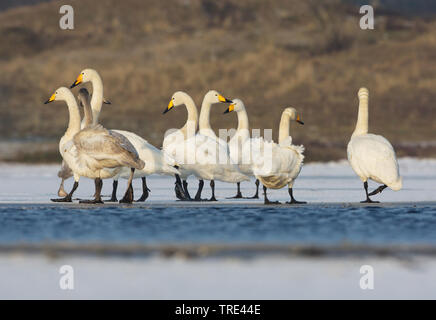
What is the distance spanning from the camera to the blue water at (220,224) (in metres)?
10.6

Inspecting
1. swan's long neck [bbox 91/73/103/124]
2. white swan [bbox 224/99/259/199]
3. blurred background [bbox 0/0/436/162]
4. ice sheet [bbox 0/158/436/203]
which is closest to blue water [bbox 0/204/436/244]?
ice sheet [bbox 0/158/436/203]

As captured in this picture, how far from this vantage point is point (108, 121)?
36.5 m

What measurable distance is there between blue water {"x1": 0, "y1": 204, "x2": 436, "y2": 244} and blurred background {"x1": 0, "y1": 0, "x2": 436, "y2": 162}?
755 inches

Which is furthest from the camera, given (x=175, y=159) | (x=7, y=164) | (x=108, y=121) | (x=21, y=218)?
(x=108, y=121)

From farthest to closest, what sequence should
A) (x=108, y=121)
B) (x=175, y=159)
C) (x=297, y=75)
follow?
1. (x=297, y=75)
2. (x=108, y=121)
3. (x=175, y=159)

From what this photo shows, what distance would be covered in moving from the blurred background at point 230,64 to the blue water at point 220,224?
19165 millimetres

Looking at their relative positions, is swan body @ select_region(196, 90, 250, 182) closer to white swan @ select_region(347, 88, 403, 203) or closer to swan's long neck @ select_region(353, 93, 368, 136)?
white swan @ select_region(347, 88, 403, 203)

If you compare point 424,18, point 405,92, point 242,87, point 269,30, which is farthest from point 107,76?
point 424,18

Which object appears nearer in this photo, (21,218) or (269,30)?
(21,218)

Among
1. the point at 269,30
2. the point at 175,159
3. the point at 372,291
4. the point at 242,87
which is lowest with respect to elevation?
the point at 372,291

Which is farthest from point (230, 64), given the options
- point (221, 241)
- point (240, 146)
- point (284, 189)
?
point (221, 241)

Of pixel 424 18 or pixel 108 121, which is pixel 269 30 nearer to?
pixel 424 18

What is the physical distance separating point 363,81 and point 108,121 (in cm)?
1151

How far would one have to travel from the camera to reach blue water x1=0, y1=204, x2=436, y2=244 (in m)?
10.6
